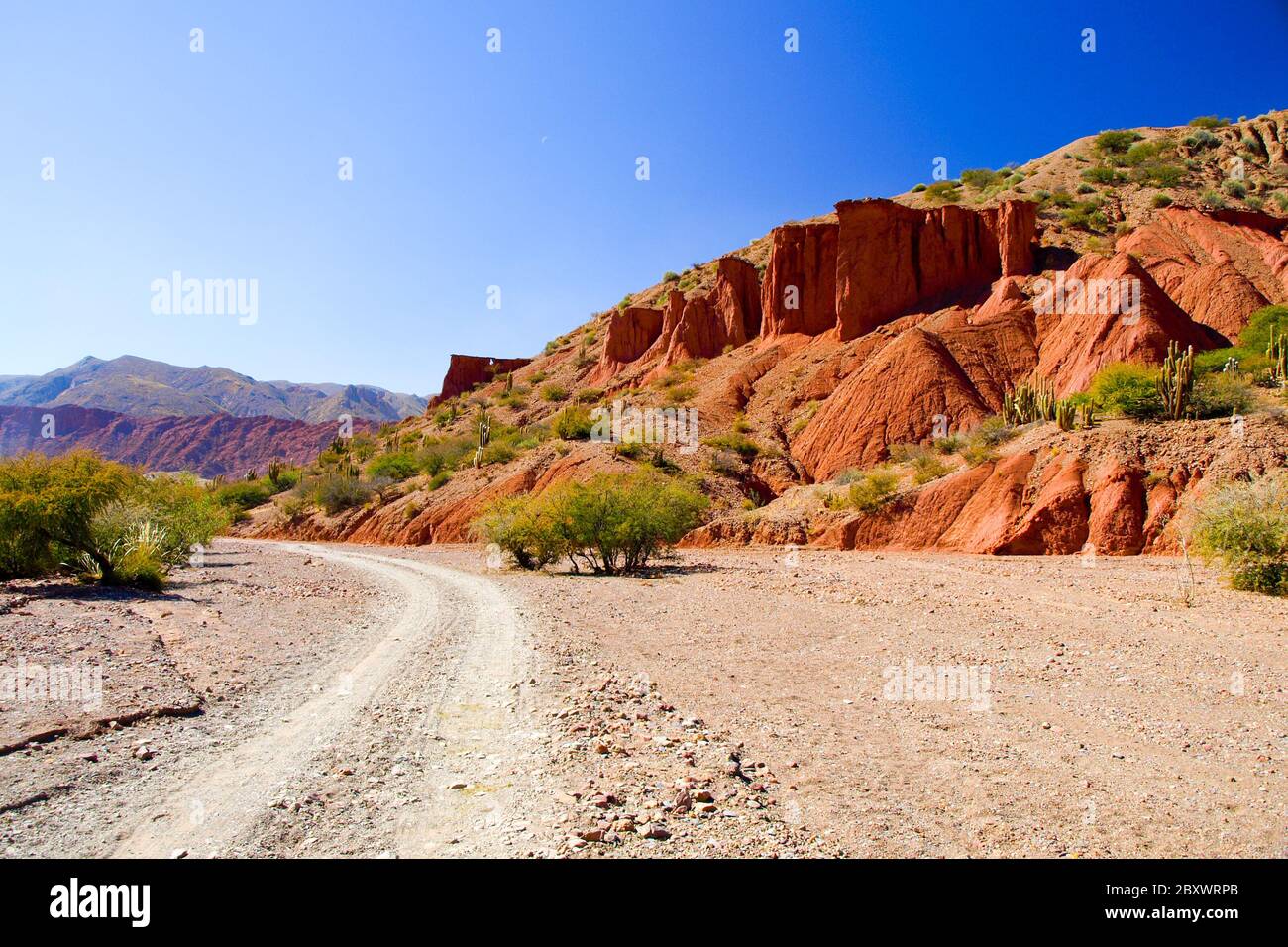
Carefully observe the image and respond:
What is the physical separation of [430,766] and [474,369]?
85.2m

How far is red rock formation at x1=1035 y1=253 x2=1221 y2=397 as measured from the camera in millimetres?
30516

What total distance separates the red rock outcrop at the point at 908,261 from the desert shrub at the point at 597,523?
24.8m

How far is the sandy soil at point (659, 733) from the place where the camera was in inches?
159

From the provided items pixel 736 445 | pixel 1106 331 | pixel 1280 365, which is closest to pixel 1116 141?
pixel 1106 331

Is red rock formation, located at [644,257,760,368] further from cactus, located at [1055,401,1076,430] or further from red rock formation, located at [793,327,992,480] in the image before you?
cactus, located at [1055,401,1076,430]

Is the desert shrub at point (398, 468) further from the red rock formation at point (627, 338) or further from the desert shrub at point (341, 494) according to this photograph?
the red rock formation at point (627, 338)

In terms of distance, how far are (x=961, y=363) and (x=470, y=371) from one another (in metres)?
63.9

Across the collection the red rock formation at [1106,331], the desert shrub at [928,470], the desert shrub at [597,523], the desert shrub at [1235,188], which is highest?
the desert shrub at [1235,188]

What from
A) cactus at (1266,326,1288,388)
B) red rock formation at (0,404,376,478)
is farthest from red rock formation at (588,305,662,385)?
red rock formation at (0,404,376,478)

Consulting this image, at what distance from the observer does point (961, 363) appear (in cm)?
3541

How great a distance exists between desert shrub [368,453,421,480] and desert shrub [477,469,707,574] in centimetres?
2689

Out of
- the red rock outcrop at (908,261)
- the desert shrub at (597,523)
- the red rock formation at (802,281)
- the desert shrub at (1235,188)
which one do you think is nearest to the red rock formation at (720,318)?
the red rock formation at (802,281)

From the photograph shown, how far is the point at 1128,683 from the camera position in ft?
24.4

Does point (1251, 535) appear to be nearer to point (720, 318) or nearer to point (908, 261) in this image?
point (908, 261)
